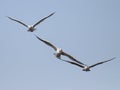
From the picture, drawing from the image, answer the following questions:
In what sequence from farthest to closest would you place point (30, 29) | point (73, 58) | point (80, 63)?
point (30, 29)
point (73, 58)
point (80, 63)

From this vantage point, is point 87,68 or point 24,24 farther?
point 24,24

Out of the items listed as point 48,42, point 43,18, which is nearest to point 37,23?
point 43,18

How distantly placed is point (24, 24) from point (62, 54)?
71.8 feet

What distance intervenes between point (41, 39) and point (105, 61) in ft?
34.5

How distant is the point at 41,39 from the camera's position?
233 feet

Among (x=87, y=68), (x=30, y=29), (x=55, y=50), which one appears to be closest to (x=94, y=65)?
(x=87, y=68)

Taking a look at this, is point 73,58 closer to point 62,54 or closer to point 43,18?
point 62,54

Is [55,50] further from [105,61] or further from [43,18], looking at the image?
[43,18]

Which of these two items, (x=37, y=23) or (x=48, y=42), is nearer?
(x=48, y=42)

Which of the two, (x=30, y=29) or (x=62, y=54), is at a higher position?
(x=30, y=29)

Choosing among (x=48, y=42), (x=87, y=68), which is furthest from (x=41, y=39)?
(x=87, y=68)

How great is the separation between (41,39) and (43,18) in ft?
73.6

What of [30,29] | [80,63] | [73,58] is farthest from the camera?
[30,29]

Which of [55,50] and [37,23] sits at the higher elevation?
[37,23]
